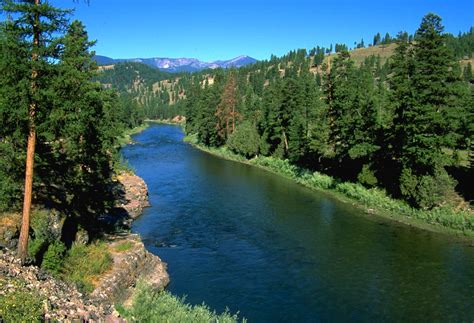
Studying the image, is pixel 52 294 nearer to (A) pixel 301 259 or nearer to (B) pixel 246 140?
(A) pixel 301 259

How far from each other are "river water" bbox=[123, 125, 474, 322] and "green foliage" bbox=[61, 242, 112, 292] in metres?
4.68

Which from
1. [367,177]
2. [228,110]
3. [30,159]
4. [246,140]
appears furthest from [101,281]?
[228,110]

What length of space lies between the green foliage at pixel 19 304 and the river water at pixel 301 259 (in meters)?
11.8

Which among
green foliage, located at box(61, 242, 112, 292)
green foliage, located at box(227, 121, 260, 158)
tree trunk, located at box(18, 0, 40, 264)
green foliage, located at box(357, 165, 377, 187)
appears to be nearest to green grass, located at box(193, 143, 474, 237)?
green foliage, located at box(357, 165, 377, 187)

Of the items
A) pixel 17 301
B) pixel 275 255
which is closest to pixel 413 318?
pixel 275 255

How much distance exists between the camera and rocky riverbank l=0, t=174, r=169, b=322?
14.4m

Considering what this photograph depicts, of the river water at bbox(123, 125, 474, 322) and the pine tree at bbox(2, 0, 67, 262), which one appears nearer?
the pine tree at bbox(2, 0, 67, 262)

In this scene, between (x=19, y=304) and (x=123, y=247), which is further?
(x=123, y=247)

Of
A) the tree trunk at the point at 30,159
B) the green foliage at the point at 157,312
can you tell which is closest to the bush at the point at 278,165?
the green foliage at the point at 157,312

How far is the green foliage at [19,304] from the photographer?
39.1 ft

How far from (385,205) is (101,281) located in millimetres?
31332

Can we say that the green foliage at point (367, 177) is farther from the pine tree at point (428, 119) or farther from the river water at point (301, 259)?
the pine tree at point (428, 119)

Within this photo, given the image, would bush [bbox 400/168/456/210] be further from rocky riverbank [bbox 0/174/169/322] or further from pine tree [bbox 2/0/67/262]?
pine tree [bbox 2/0/67/262]

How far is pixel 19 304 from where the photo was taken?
41.3 feet
